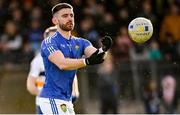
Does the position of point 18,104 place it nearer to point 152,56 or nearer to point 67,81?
point 152,56

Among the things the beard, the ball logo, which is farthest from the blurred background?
the beard

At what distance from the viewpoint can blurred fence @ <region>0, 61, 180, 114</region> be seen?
14617 millimetres

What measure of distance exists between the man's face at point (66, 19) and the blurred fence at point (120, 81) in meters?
6.19

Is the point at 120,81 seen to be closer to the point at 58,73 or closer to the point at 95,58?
the point at 58,73

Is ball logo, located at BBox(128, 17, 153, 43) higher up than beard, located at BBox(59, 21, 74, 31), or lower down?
lower down

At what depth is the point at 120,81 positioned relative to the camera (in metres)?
14.7

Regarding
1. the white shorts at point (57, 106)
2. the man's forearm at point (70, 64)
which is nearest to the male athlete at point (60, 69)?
the white shorts at point (57, 106)

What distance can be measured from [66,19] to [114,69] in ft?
20.7

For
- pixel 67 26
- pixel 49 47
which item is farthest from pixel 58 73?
pixel 67 26

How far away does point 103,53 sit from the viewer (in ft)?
26.2

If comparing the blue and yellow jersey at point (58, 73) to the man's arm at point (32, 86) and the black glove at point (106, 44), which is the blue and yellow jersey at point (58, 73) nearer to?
the black glove at point (106, 44)

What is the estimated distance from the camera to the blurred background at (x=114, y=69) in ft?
47.9

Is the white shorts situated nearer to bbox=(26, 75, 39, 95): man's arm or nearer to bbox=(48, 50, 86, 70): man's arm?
bbox=(48, 50, 86, 70): man's arm

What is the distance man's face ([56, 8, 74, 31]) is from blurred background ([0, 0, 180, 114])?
6102 mm
